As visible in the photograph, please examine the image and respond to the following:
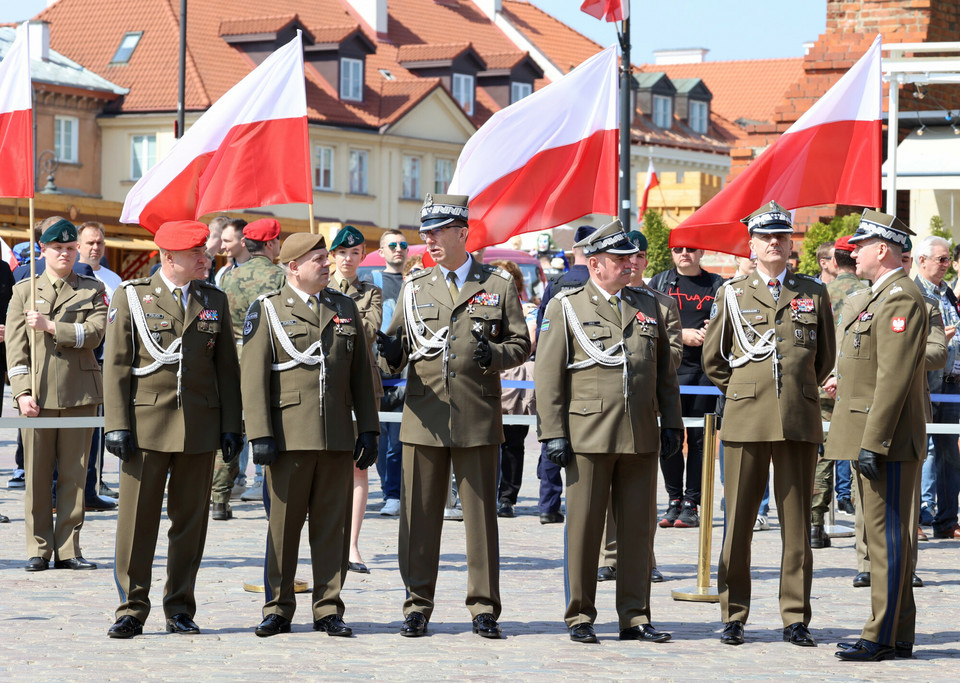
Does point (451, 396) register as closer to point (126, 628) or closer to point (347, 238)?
point (126, 628)

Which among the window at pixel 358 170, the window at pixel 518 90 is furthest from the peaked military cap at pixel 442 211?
the window at pixel 518 90

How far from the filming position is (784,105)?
799 inches

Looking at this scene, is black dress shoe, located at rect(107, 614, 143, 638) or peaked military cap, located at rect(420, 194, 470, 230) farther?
peaked military cap, located at rect(420, 194, 470, 230)

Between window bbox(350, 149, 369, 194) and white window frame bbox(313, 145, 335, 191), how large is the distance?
1069 mm

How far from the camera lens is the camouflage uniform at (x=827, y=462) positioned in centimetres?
1077

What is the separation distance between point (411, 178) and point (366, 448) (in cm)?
4871

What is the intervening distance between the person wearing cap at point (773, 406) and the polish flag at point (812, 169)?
167 cm

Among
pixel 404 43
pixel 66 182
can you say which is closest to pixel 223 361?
pixel 66 182

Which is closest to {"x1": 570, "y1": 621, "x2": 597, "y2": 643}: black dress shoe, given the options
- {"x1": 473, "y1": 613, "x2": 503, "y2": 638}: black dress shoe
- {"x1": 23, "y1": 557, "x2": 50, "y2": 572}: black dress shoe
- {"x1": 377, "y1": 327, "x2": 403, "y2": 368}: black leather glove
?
{"x1": 473, "y1": 613, "x2": 503, "y2": 638}: black dress shoe

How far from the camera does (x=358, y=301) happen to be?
35.9 feet

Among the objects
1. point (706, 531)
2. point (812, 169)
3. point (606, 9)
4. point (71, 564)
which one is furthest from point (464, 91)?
point (706, 531)

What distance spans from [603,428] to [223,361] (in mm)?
1926

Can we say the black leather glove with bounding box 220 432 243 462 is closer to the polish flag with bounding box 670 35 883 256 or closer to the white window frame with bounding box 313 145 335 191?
the polish flag with bounding box 670 35 883 256

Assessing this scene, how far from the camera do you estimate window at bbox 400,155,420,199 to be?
182ft
